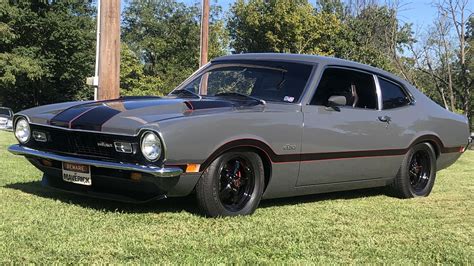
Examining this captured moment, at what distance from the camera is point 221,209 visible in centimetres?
486

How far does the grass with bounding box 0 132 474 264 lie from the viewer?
149 inches

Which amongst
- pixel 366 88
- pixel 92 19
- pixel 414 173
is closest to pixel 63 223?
pixel 366 88

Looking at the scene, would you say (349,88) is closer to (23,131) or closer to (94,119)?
(94,119)

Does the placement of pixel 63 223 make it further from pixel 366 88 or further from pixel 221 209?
pixel 366 88

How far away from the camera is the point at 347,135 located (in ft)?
19.1

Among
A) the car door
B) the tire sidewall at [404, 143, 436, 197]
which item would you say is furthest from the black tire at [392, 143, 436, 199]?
the car door

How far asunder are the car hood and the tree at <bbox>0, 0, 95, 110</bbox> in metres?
35.0

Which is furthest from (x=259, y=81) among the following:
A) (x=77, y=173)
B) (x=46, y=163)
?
(x=46, y=163)

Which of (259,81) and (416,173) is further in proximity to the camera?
(416,173)

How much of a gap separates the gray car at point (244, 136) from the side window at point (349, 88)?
1 cm

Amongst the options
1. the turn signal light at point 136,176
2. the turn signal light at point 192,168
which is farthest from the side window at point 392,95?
the turn signal light at point 136,176

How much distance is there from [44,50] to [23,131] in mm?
39390

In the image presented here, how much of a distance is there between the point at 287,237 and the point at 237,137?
97cm

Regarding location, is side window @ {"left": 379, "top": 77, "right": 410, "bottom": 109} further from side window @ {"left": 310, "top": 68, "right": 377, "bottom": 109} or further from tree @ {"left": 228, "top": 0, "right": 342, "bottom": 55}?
tree @ {"left": 228, "top": 0, "right": 342, "bottom": 55}
